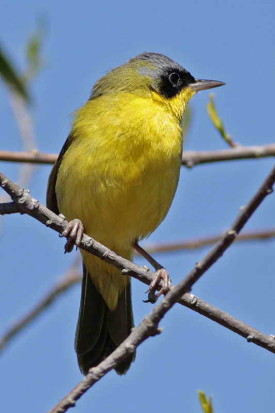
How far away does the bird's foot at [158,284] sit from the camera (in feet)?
15.1

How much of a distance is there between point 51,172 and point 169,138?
110cm

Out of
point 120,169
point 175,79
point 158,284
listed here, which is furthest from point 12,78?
point 175,79

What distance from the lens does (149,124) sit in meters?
5.51

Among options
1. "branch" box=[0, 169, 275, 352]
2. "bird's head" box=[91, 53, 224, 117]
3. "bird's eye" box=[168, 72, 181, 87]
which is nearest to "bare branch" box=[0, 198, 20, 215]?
"branch" box=[0, 169, 275, 352]

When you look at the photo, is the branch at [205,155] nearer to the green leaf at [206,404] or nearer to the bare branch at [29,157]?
the bare branch at [29,157]

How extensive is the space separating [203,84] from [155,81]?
0.57 m

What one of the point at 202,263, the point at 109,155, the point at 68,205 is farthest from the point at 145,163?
the point at 202,263

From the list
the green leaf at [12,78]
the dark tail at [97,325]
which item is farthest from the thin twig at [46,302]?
the green leaf at [12,78]

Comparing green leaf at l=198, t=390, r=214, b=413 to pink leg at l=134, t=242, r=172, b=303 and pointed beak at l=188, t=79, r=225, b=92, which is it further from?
pointed beak at l=188, t=79, r=225, b=92

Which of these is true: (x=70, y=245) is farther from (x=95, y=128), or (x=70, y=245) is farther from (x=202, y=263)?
(x=202, y=263)

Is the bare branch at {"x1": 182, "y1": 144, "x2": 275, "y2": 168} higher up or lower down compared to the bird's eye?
lower down

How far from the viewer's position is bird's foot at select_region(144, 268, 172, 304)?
15.1 feet

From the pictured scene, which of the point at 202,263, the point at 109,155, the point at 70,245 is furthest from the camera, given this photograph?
the point at 109,155

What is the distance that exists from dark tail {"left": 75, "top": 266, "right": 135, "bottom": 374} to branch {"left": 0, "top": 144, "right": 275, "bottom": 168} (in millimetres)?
1729
